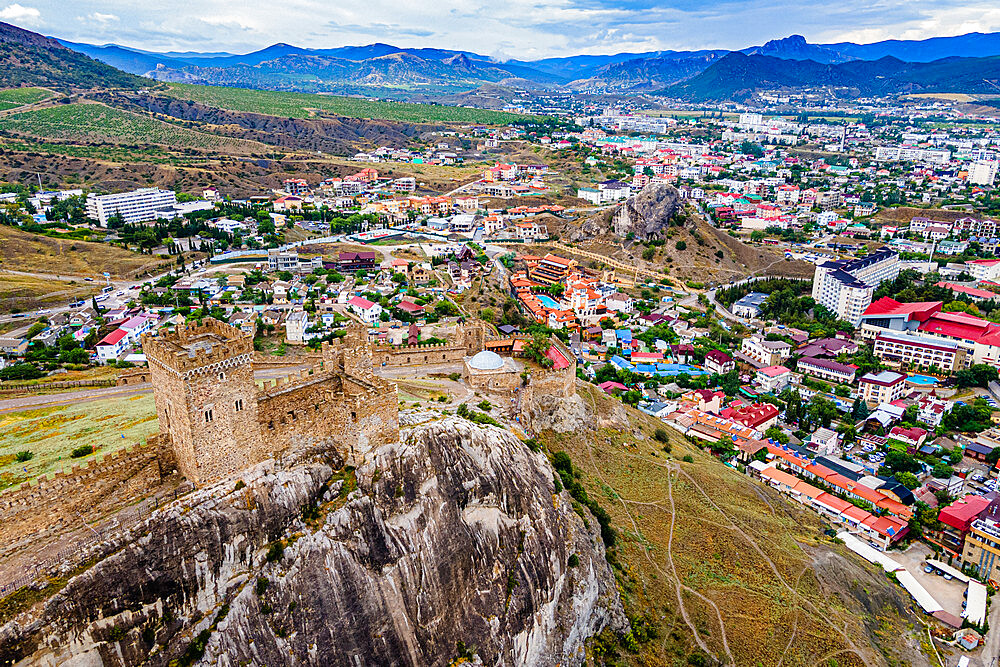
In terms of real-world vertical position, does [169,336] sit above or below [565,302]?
above

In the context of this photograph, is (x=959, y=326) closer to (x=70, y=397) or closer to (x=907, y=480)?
(x=907, y=480)

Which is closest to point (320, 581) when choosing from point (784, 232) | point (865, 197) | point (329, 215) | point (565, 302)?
point (565, 302)

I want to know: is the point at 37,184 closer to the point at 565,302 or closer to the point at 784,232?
the point at 565,302

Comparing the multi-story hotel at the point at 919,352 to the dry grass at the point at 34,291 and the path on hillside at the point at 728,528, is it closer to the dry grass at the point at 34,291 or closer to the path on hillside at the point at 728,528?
the path on hillside at the point at 728,528

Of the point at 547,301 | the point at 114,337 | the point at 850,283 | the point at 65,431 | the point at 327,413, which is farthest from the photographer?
the point at 850,283

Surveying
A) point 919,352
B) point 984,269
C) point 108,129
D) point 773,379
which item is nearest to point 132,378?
point 773,379

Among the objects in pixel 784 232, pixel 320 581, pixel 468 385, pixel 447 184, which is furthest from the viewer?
pixel 447 184

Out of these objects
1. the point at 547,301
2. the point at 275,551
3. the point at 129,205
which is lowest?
the point at 547,301
